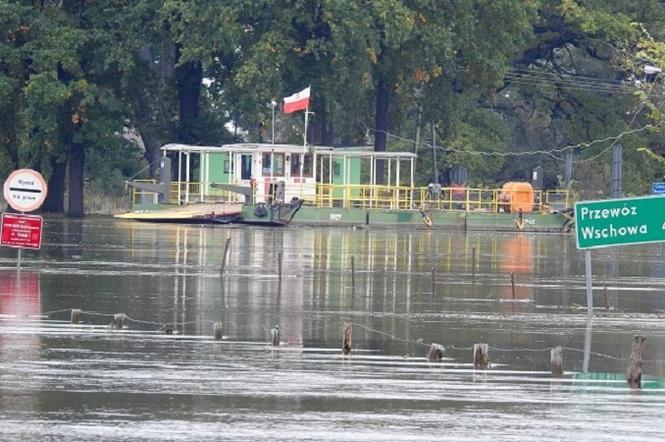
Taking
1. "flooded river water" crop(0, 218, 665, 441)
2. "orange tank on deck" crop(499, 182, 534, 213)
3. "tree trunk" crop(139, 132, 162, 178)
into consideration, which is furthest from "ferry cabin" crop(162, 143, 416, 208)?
"flooded river water" crop(0, 218, 665, 441)

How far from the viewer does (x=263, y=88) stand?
71.2 meters

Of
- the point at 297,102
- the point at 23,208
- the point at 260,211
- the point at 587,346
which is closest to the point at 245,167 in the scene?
the point at 297,102

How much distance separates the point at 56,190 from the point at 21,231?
42.7 meters

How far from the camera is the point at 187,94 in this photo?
78.7 metres

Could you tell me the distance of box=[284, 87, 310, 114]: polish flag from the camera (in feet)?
225

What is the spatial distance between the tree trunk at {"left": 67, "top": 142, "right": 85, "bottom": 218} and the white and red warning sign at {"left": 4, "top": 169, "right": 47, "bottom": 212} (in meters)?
39.4

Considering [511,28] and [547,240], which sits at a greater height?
[511,28]

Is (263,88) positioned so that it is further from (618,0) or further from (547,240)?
(618,0)

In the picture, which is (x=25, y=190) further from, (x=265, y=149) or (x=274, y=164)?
(x=274, y=164)

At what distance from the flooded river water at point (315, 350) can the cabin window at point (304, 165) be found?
31.1m

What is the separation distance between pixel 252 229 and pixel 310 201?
27.2ft

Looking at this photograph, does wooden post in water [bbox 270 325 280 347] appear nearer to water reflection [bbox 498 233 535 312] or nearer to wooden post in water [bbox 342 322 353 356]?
wooden post in water [bbox 342 322 353 356]

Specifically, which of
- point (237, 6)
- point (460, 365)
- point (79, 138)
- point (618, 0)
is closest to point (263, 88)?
point (237, 6)

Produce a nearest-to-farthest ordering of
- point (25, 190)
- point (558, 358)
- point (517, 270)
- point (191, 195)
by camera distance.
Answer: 1. point (558, 358)
2. point (25, 190)
3. point (517, 270)
4. point (191, 195)
